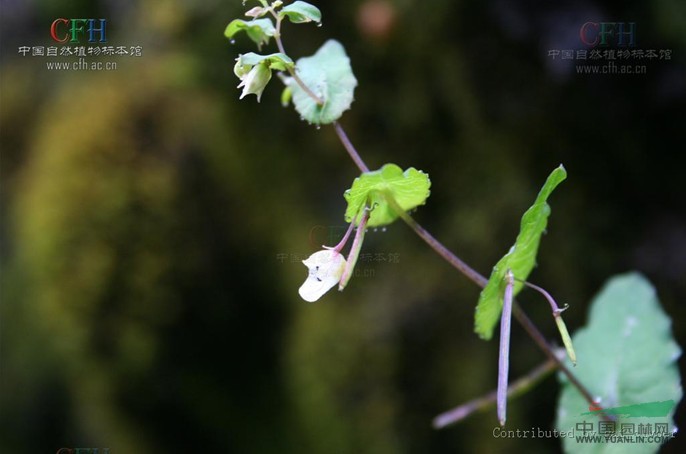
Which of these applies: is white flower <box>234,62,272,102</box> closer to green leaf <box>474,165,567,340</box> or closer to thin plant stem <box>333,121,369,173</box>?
thin plant stem <box>333,121,369,173</box>

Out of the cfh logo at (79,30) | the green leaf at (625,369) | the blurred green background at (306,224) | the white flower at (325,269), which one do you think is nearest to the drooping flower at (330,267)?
the white flower at (325,269)

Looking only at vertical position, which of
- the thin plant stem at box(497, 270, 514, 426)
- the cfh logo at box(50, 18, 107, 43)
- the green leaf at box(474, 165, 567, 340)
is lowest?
the thin plant stem at box(497, 270, 514, 426)

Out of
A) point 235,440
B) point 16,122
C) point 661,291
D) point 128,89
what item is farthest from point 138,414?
point 661,291

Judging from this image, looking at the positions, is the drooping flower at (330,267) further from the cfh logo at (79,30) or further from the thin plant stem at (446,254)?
the cfh logo at (79,30)

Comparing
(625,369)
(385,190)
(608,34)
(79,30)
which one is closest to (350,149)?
(385,190)

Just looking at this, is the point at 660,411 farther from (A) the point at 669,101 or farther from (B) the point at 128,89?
(B) the point at 128,89

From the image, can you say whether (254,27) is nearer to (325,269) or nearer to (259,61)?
(259,61)

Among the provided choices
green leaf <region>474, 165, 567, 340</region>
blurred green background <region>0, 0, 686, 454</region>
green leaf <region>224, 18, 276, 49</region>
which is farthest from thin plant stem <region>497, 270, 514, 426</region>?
blurred green background <region>0, 0, 686, 454</region>
